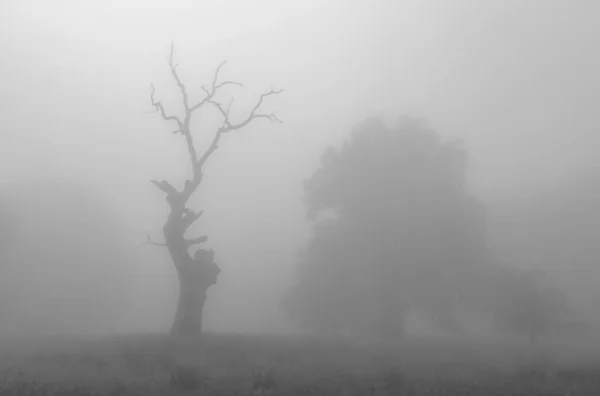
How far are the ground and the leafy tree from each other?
415 inches

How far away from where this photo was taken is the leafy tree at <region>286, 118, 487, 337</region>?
3200 cm

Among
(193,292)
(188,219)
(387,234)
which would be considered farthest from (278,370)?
(387,234)

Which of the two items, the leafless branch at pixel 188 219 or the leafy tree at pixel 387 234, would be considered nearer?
the leafless branch at pixel 188 219

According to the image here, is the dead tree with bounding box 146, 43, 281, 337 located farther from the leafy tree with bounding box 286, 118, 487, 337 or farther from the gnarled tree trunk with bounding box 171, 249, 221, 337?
the leafy tree with bounding box 286, 118, 487, 337

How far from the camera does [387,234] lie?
33156 millimetres

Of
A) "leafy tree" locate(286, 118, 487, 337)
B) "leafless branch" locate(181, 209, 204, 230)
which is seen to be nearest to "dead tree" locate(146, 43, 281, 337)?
"leafless branch" locate(181, 209, 204, 230)

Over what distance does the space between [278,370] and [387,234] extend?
1922 centimetres

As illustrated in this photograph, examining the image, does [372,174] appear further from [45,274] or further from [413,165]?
[45,274]

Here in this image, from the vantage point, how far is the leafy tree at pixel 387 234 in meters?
32.0

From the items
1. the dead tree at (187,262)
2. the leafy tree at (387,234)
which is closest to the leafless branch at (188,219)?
the dead tree at (187,262)

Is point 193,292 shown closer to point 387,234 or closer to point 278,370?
point 278,370

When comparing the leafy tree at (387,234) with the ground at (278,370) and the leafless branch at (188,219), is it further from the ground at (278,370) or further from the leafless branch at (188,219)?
the leafless branch at (188,219)

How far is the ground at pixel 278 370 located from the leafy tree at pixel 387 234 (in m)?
10.5

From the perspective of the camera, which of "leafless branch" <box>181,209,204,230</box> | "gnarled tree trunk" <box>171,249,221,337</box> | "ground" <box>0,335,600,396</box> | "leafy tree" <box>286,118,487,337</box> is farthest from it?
"leafy tree" <box>286,118,487,337</box>
